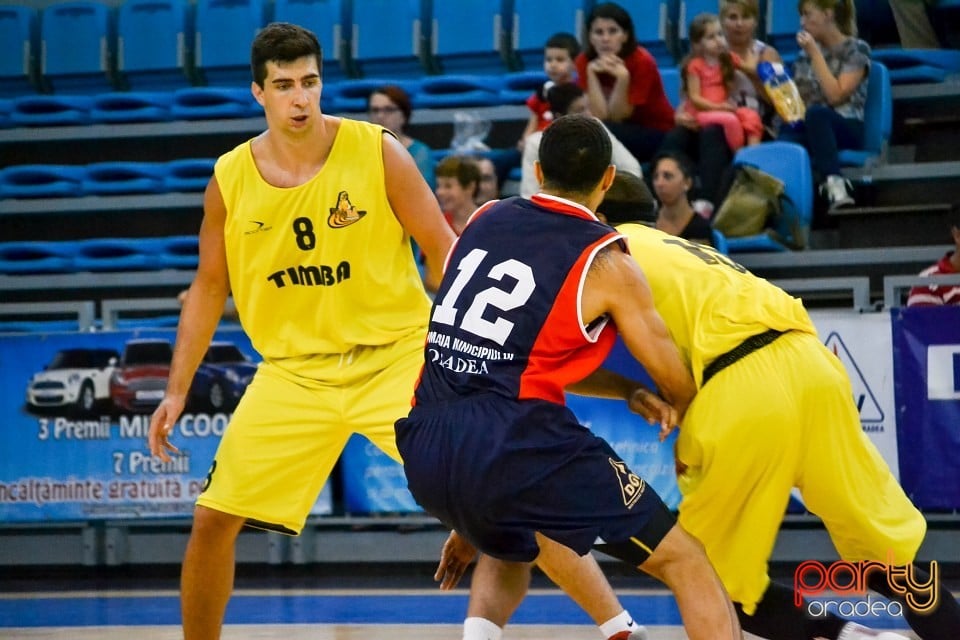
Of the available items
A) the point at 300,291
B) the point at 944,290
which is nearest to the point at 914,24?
the point at 944,290

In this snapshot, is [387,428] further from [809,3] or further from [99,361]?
[809,3]

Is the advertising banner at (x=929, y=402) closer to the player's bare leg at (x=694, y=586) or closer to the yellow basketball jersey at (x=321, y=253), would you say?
the yellow basketball jersey at (x=321, y=253)


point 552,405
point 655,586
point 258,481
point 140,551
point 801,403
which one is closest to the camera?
point 552,405

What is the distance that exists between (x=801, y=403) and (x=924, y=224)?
5.74m

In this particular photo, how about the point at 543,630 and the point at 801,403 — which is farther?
the point at 543,630

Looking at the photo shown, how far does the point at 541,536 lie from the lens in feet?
12.8

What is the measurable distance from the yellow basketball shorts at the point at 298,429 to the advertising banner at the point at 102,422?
3.49 m

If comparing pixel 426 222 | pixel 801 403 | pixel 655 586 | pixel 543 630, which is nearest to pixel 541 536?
pixel 801 403

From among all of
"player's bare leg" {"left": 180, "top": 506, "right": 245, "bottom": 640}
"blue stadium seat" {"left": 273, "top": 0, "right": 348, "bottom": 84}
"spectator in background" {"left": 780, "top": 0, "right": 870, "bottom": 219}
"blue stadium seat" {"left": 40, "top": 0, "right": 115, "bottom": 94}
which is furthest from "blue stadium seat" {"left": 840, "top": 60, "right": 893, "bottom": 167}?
"blue stadium seat" {"left": 40, "top": 0, "right": 115, "bottom": 94}

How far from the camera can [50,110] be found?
11.9 metres

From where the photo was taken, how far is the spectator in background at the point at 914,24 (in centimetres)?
1029

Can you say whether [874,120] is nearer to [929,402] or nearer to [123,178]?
[929,402]

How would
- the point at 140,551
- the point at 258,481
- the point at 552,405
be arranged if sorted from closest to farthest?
1. the point at 552,405
2. the point at 258,481
3. the point at 140,551

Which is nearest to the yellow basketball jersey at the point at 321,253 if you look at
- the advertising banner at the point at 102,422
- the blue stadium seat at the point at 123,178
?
the advertising banner at the point at 102,422
